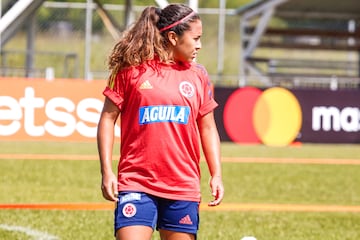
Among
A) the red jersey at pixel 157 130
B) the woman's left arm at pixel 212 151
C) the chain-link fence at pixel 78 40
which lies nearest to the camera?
the red jersey at pixel 157 130

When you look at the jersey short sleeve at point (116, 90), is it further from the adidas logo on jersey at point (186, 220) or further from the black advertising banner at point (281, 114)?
the black advertising banner at point (281, 114)

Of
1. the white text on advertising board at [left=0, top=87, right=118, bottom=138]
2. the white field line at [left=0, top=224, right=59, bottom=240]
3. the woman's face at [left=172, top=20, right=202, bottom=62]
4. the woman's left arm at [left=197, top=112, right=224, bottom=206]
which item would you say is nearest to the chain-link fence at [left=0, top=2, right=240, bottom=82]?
the white text on advertising board at [left=0, top=87, right=118, bottom=138]

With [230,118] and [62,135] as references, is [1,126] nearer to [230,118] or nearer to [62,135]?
[62,135]

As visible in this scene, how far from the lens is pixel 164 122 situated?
5766 millimetres

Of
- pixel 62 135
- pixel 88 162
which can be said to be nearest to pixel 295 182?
pixel 88 162

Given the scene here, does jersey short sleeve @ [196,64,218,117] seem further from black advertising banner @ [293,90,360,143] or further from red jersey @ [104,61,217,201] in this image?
black advertising banner @ [293,90,360,143]

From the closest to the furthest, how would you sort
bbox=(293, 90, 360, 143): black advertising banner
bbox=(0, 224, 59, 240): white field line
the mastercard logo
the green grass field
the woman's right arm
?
the woman's right arm
bbox=(0, 224, 59, 240): white field line
the green grass field
the mastercard logo
bbox=(293, 90, 360, 143): black advertising banner

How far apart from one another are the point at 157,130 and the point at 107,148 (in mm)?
276

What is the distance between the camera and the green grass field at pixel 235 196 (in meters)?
9.77

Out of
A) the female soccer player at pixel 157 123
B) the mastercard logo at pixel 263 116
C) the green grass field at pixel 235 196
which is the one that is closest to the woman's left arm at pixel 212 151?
the female soccer player at pixel 157 123

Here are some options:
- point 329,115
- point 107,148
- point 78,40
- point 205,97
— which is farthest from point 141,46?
point 78,40

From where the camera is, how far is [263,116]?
23406 mm

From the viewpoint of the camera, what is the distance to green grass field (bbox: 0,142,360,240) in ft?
32.1

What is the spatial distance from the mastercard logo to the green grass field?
2473 millimetres
